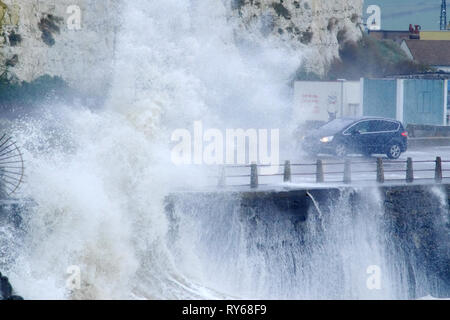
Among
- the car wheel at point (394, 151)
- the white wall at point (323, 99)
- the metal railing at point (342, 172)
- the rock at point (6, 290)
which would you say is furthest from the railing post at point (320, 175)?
the white wall at point (323, 99)

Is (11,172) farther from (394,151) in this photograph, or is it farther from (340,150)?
(394,151)

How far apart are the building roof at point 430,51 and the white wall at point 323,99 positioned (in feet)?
140

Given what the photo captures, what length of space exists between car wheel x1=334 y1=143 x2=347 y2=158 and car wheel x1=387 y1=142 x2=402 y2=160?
5.76 ft

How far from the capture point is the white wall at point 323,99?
146 feet

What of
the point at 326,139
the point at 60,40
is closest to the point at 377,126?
the point at 326,139

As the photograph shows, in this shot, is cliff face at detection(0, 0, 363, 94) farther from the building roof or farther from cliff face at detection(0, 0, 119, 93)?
the building roof

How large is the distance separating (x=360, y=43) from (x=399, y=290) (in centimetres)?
5620

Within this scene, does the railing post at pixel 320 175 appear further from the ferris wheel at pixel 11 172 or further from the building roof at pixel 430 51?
the building roof at pixel 430 51

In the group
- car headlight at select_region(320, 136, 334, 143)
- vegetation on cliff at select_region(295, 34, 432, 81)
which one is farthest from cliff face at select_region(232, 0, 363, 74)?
car headlight at select_region(320, 136, 334, 143)

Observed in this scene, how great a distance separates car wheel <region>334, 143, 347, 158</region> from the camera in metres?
29.2

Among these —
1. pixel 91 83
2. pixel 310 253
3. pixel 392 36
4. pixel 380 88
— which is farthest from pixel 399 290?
pixel 392 36

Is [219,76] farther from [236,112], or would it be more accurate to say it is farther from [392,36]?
[392,36]

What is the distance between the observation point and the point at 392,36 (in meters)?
125

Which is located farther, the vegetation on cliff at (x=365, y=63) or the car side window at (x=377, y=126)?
the vegetation on cliff at (x=365, y=63)
